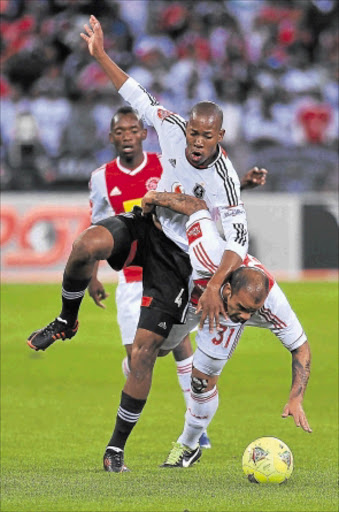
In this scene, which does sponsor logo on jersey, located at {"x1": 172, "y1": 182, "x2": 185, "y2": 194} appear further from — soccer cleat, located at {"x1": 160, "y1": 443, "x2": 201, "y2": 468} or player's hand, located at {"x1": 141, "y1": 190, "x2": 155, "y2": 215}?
soccer cleat, located at {"x1": 160, "y1": 443, "x2": 201, "y2": 468}

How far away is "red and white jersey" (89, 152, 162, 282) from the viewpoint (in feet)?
28.9

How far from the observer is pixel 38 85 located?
19734 millimetres

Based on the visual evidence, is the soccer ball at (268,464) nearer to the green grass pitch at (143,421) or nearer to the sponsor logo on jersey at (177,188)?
the green grass pitch at (143,421)

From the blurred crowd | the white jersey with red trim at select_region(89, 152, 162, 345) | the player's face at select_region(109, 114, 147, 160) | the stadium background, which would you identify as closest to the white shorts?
the white jersey with red trim at select_region(89, 152, 162, 345)

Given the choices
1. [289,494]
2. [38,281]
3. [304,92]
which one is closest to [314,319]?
[38,281]

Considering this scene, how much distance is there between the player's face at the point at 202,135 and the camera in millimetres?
6789

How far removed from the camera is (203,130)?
22.3 feet

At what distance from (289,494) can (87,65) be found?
1528cm

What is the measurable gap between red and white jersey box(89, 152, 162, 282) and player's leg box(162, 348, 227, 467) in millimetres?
1772

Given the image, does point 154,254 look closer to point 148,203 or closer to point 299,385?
point 148,203

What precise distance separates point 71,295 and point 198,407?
1117mm

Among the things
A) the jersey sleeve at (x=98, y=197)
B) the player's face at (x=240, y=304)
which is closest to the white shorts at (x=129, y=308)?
the jersey sleeve at (x=98, y=197)

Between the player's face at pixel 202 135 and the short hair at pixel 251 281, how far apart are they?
79 cm

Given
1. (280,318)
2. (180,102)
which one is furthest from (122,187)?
(180,102)
